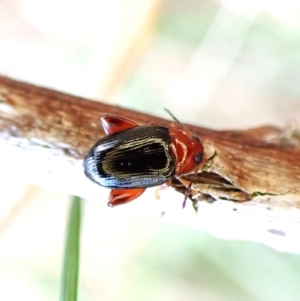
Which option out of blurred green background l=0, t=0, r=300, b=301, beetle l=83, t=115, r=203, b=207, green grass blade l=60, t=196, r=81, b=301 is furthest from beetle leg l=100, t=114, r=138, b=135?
blurred green background l=0, t=0, r=300, b=301

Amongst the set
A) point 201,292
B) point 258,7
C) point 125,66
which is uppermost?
point 258,7

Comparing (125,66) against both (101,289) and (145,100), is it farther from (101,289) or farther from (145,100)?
(101,289)

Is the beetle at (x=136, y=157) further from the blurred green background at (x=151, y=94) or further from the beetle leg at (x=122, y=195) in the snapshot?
the blurred green background at (x=151, y=94)

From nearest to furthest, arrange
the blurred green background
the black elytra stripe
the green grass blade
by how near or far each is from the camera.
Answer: the green grass blade < the black elytra stripe < the blurred green background

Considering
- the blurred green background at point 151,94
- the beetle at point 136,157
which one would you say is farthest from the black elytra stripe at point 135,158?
the blurred green background at point 151,94

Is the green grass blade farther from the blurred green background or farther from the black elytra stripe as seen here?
the blurred green background

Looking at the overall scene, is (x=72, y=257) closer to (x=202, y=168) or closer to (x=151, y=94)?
(x=202, y=168)

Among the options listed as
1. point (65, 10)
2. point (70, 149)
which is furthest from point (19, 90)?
point (65, 10)

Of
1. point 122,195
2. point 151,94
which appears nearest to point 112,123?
point 122,195
